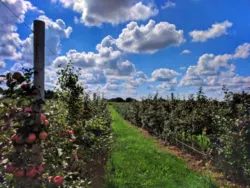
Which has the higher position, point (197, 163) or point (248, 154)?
point (248, 154)

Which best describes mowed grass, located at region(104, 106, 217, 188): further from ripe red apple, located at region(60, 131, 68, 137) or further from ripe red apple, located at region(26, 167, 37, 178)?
ripe red apple, located at region(26, 167, 37, 178)

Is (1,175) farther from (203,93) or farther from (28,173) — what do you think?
(203,93)

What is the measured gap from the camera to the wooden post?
6.77 ft

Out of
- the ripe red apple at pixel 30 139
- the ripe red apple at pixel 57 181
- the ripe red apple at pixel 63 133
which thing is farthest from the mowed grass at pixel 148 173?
the ripe red apple at pixel 30 139

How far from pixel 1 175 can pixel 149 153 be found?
549 cm

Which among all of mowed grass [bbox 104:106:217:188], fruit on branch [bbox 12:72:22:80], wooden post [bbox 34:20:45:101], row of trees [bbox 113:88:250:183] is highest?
wooden post [bbox 34:20:45:101]

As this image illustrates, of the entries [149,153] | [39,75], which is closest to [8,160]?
[39,75]

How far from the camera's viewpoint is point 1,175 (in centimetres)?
174

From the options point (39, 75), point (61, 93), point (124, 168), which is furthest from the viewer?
point (124, 168)

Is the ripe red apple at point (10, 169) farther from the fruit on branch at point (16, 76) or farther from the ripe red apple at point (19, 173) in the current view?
the fruit on branch at point (16, 76)

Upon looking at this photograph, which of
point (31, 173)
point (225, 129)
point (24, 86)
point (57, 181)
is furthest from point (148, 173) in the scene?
point (24, 86)

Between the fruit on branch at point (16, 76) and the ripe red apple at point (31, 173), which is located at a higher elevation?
the fruit on branch at point (16, 76)

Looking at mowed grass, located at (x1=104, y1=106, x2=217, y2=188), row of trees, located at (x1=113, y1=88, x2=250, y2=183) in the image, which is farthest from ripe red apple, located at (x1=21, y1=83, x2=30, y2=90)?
row of trees, located at (x1=113, y1=88, x2=250, y2=183)

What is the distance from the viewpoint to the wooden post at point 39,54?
2.06 m
